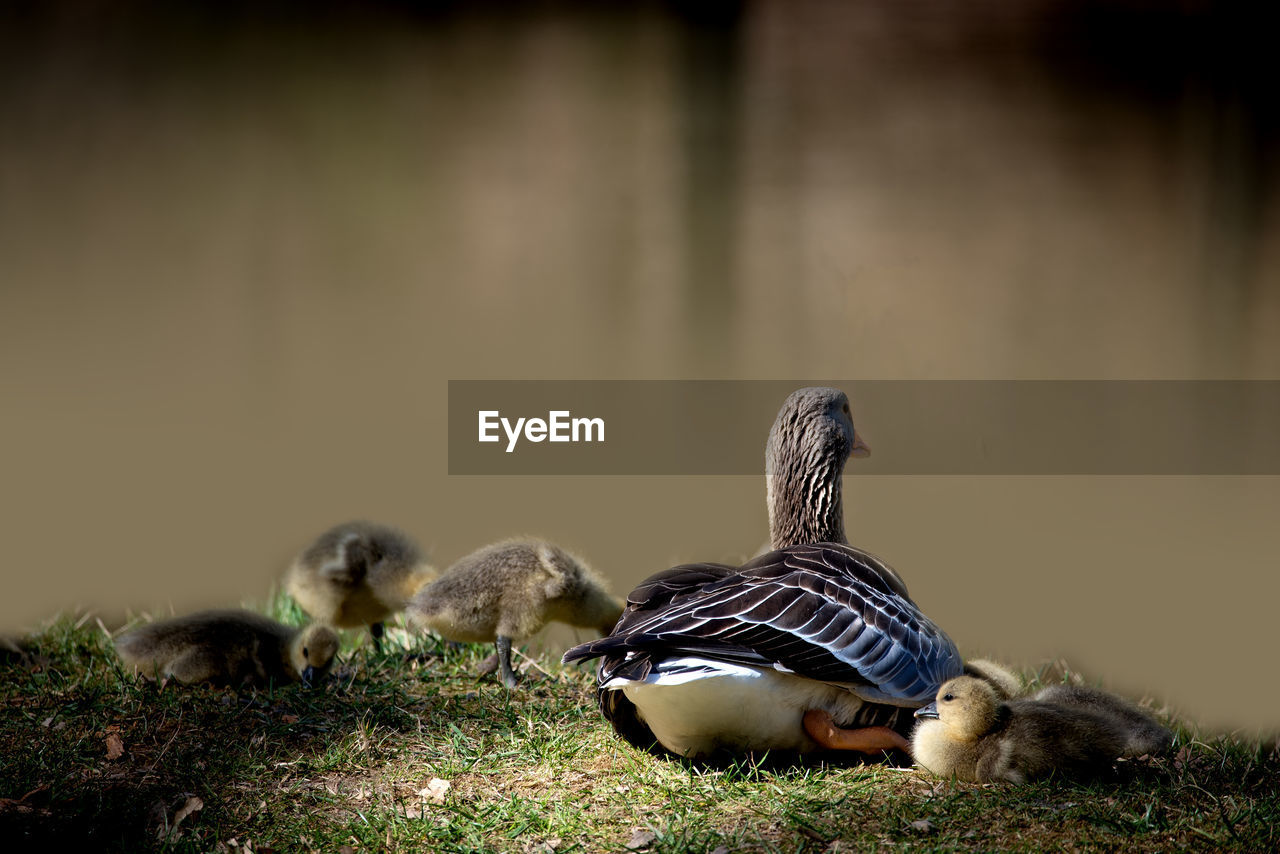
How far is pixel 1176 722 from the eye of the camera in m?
4.48

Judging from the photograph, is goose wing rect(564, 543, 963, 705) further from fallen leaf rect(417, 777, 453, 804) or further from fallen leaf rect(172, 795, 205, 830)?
fallen leaf rect(172, 795, 205, 830)

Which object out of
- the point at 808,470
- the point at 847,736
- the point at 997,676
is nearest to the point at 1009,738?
the point at 847,736

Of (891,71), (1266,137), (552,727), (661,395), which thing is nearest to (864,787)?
(552,727)

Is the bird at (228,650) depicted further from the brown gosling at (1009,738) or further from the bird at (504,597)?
the brown gosling at (1009,738)

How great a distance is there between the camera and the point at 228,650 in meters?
4.65

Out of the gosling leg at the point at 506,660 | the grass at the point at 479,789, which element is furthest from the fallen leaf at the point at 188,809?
the gosling leg at the point at 506,660

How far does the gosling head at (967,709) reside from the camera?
359cm

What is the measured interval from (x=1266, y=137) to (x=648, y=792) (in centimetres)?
489

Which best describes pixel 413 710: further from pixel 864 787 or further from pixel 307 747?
pixel 864 787

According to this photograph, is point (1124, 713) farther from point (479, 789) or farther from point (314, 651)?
point (314, 651)

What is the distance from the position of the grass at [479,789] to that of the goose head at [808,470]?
110cm

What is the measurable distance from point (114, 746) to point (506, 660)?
4.83 ft

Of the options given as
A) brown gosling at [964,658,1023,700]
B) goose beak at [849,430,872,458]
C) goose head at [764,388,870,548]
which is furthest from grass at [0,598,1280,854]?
goose beak at [849,430,872,458]

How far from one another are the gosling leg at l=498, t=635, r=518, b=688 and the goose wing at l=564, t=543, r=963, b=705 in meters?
0.99
